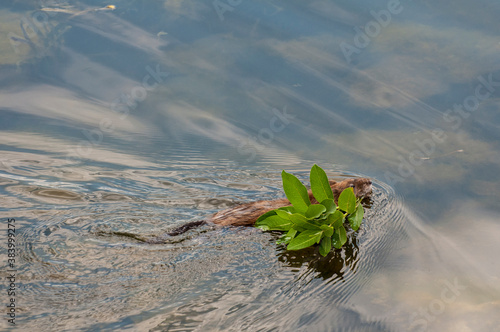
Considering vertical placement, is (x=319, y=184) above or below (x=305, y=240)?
above

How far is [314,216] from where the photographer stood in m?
3.44

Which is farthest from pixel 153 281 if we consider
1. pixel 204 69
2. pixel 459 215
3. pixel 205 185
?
pixel 204 69

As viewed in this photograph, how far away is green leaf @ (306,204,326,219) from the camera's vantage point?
3418mm

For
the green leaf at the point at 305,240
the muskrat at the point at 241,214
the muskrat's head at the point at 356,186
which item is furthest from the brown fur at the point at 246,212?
the green leaf at the point at 305,240

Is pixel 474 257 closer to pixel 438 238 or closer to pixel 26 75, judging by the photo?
pixel 438 238

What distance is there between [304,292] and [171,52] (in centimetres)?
344

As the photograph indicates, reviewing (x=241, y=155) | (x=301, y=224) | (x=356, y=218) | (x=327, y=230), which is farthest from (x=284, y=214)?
(x=241, y=155)

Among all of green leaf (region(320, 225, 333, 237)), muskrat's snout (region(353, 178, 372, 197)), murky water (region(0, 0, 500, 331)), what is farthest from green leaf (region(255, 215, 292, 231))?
muskrat's snout (region(353, 178, 372, 197))

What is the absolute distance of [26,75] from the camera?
5.45 m

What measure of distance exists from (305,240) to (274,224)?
0.26m

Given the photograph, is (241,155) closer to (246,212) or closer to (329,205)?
(246,212)

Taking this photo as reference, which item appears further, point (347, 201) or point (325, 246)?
point (347, 201)

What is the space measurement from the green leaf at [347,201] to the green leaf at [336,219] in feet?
0.23

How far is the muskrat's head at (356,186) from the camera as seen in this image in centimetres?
399
